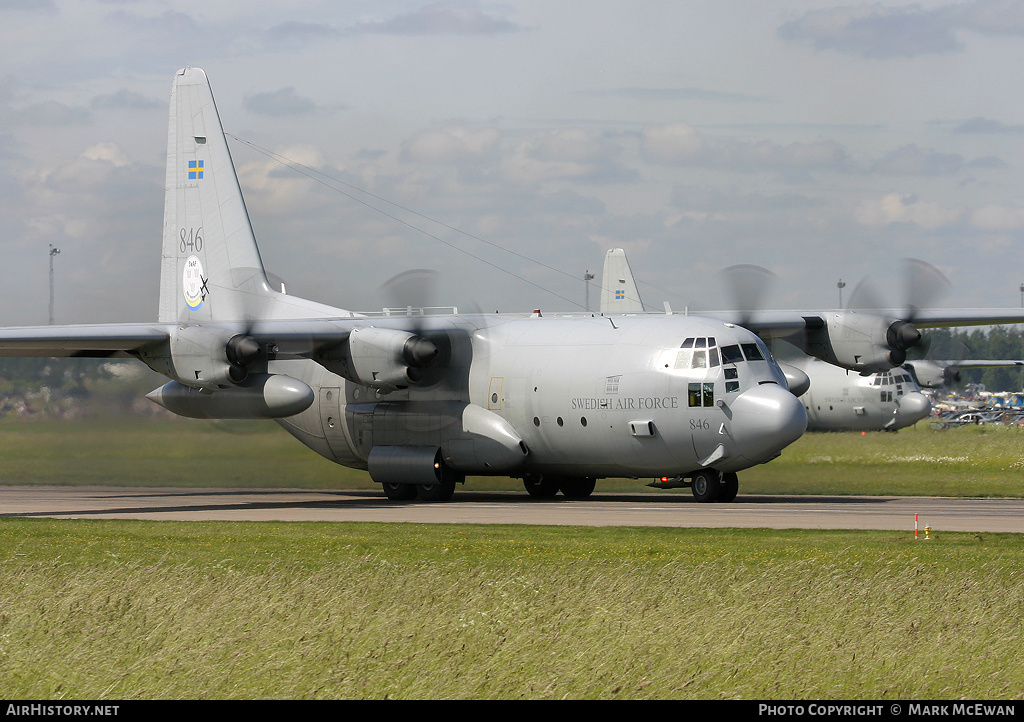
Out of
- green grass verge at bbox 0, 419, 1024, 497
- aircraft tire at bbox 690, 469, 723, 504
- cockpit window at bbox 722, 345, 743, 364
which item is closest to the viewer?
cockpit window at bbox 722, 345, 743, 364

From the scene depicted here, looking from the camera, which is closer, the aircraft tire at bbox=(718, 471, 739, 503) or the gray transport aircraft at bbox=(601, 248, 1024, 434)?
the aircraft tire at bbox=(718, 471, 739, 503)

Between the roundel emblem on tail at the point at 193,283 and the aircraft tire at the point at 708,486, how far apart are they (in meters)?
13.9

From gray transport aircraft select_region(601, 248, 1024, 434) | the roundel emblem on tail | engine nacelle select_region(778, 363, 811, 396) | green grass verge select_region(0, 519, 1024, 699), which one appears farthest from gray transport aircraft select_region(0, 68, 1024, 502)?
gray transport aircraft select_region(601, 248, 1024, 434)

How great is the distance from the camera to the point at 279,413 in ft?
85.4

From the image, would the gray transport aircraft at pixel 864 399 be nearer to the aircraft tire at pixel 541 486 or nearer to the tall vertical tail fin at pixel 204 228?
the aircraft tire at pixel 541 486

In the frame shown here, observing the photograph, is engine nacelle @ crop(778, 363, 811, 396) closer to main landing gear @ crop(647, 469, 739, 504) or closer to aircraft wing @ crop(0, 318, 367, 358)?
main landing gear @ crop(647, 469, 739, 504)

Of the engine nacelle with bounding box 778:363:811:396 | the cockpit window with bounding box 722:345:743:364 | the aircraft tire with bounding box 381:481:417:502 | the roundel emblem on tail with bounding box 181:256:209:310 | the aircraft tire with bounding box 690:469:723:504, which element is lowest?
the aircraft tire with bounding box 381:481:417:502

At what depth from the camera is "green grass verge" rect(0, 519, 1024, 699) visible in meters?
9.23

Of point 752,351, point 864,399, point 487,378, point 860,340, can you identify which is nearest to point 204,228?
point 487,378

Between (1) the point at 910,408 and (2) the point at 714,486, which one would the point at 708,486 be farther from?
(1) the point at 910,408

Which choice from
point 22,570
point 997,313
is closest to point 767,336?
point 997,313

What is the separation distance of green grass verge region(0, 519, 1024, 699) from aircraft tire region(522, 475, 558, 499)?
12049 millimetres

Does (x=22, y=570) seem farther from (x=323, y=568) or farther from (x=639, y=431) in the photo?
(x=639, y=431)

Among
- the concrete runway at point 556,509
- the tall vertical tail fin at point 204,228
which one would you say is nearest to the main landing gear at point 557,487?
the concrete runway at point 556,509
